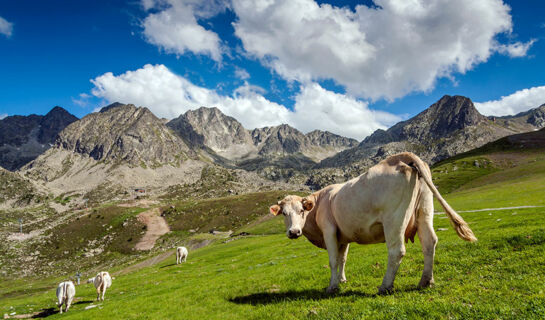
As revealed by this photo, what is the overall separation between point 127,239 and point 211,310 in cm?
11315

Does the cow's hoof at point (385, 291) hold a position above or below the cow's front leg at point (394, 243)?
below

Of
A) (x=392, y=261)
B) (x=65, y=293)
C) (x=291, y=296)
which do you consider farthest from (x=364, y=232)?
(x=65, y=293)

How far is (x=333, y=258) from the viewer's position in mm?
10477

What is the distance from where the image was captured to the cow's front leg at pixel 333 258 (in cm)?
1039

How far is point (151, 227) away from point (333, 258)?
407 ft

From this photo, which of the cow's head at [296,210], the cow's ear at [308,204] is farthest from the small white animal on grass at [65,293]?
the cow's ear at [308,204]

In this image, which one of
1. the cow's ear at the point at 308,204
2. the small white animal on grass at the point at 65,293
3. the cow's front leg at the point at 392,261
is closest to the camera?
the cow's front leg at the point at 392,261

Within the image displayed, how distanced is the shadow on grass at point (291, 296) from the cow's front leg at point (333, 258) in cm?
36

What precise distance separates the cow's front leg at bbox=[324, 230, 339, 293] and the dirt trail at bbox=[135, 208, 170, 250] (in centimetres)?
10344

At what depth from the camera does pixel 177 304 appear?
49.3 feet

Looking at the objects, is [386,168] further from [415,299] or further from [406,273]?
[406,273]

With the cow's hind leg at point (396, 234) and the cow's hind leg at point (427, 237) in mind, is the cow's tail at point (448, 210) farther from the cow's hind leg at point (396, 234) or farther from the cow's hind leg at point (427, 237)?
the cow's hind leg at point (396, 234)

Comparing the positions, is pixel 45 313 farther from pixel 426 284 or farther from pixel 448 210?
pixel 448 210

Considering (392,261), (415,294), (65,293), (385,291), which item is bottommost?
(65,293)
